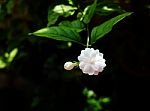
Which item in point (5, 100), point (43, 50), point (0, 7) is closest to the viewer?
point (0, 7)

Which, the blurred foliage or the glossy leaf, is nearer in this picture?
the glossy leaf

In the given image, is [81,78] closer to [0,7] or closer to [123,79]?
[123,79]

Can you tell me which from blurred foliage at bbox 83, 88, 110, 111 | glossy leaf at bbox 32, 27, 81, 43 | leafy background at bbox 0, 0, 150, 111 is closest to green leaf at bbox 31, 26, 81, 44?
glossy leaf at bbox 32, 27, 81, 43

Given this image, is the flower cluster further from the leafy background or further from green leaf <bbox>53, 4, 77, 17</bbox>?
the leafy background

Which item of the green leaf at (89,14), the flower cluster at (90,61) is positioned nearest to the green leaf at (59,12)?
the green leaf at (89,14)

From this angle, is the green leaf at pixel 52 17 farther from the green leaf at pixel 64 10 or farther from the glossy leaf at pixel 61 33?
the glossy leaf at pixel 61 33

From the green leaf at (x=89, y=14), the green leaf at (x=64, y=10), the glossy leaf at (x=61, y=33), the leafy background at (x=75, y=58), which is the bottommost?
the leafy background at (x=75, y=58)

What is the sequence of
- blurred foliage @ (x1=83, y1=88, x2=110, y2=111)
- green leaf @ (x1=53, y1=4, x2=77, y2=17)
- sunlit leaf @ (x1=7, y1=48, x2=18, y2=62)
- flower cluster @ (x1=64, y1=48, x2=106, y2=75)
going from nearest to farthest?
flower cluster @ (x1=64, y1=48, x2=106, y2=75) < green leaf @ (x1=53, y1=4, x2=77, y2=17) < sunlit leaf @ (x1=7, y1=48, x2=18, y2=62) < blurred foliage @ (x1=83, y1=88, x2=110, y2=111)

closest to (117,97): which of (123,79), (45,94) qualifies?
(123,79)
